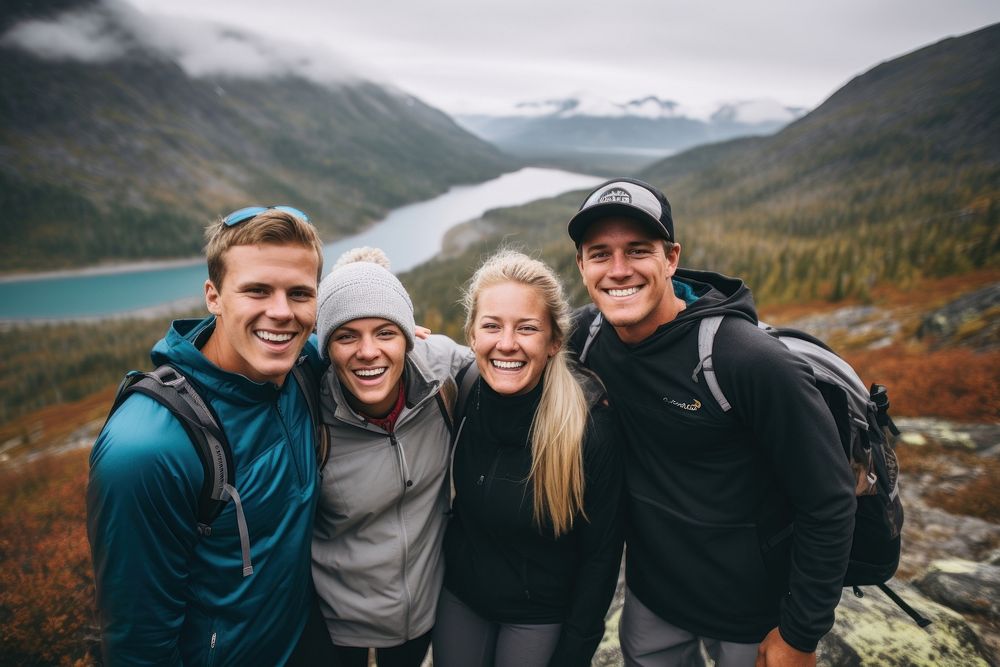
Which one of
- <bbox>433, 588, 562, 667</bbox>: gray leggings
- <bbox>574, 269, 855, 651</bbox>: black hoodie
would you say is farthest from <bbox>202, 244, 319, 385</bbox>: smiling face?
<bbox>433, 588, 562, 667</bbox>: gray leggings

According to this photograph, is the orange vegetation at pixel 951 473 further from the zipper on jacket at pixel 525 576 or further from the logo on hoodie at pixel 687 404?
the zipper on jacket at pixel 525 576

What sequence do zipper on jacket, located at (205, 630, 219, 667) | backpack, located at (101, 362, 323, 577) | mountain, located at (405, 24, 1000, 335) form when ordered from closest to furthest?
backpack, located at (101, 362, 323, 577) < zipper on jacket, located at (205, 630, 219, 667) < mountain, located at (405, 24, 1000, 335)

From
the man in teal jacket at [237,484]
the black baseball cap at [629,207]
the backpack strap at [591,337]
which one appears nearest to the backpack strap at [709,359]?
the black baseball cap at [629,207]

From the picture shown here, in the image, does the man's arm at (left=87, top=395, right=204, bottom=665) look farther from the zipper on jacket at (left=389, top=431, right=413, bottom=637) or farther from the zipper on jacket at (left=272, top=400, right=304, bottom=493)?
the zipper on jacket at (left=389, top=431, right=413, bottom=637)

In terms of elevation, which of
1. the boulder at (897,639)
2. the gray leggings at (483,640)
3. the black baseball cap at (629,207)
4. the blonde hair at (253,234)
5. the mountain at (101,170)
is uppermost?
the mountain at (101,170)

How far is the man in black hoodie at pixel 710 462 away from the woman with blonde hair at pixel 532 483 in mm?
299

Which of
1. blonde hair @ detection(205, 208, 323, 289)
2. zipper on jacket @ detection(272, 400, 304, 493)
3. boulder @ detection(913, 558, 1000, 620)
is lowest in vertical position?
boulder @ detection(913, 558, 1000, 620)

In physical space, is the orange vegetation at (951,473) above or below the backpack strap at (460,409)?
below

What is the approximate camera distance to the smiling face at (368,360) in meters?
3.12

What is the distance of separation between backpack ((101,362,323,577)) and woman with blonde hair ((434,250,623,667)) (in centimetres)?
149

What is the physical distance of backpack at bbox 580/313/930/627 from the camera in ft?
9.12

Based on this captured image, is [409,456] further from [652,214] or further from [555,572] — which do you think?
[652,214]

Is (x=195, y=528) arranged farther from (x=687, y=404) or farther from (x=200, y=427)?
(x=687, y=404)

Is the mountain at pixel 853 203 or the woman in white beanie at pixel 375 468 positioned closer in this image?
the woman in white beanie at pixel 375 468
